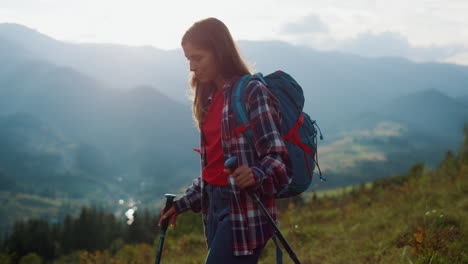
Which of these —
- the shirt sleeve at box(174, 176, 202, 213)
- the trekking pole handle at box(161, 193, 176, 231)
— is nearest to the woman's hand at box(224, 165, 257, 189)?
the shirt sleeve at box(174, 176, 202, 213)

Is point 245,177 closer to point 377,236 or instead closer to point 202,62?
point 202,62

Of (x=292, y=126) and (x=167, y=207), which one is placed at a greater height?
(x=292, y=126)

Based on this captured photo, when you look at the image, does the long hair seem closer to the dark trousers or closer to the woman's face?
the woman's face

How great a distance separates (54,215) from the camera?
644 ft

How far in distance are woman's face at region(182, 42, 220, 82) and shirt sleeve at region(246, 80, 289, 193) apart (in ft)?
1.21

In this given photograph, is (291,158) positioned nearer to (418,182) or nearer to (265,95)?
(265,95)

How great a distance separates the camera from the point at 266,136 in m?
2.12

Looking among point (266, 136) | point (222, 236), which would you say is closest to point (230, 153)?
point (266, 136)

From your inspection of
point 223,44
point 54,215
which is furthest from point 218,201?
point 54,215

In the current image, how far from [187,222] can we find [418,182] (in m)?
6.77

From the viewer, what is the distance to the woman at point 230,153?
211 centimetres

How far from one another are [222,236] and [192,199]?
624mm

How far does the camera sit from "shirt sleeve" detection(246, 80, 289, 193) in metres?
2.06

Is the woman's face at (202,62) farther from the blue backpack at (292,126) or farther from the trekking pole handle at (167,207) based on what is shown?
the trekking pole handle at (167,207)
